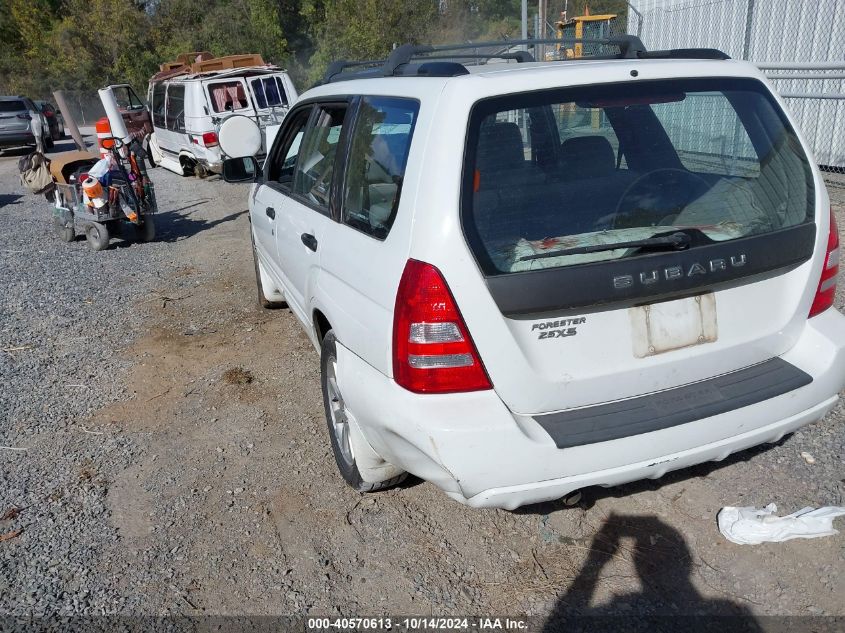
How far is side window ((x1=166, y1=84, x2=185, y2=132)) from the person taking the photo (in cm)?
1421

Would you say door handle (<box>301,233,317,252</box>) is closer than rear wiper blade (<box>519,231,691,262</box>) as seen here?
No

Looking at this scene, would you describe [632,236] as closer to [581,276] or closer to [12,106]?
[581,276]

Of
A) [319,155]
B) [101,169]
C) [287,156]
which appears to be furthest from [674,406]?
[101,169]

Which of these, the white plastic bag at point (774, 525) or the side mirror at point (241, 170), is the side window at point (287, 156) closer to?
the side mirror at point (241, 170)

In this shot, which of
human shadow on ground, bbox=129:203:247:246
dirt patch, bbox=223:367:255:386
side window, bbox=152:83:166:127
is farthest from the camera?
side window, bbox=152:83:166:127

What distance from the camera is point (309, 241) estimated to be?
137 inches

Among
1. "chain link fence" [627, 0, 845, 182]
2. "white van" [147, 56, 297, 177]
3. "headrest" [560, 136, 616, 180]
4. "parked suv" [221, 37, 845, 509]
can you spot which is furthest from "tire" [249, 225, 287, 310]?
"white van" [147, 56, 297, 177]

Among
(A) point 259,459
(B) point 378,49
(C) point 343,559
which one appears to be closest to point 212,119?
(A) point 259,459

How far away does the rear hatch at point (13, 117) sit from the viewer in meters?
22.6

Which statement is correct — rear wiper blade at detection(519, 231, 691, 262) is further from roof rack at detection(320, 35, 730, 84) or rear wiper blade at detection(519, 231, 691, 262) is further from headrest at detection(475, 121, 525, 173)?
roof rack at detection(320, 35, 730, 84)

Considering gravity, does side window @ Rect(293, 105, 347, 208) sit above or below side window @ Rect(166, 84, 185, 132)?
above

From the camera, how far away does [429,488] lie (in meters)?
3.41

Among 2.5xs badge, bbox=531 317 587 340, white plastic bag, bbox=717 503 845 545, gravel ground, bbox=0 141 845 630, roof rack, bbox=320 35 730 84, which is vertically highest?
roof rack, bbox=320 35 730 84

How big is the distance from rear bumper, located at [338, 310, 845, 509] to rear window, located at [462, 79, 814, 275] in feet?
1.70
